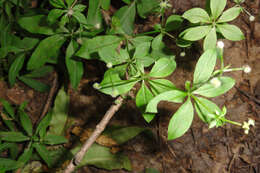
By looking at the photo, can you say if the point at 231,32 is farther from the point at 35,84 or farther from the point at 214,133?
the point at 35,84

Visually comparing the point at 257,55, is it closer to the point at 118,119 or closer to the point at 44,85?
the point at 118,119

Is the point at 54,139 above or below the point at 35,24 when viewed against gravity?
below

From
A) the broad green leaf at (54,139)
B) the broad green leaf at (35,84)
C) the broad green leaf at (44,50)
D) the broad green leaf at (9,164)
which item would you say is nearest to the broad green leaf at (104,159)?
the broad green leaf at (54,139)

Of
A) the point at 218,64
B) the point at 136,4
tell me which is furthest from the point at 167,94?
the point at 218,64

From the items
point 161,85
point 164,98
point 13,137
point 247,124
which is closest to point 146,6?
point 161,85

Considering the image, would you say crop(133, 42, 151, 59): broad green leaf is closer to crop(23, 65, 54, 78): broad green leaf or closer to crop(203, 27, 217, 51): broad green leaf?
crop(203, 27, 217, 51): broad green leaf

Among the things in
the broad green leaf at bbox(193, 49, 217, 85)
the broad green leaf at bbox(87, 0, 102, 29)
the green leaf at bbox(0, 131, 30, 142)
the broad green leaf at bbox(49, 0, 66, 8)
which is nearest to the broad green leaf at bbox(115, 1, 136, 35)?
the broad green leaf at bbox(87, 0, 102, 29)
